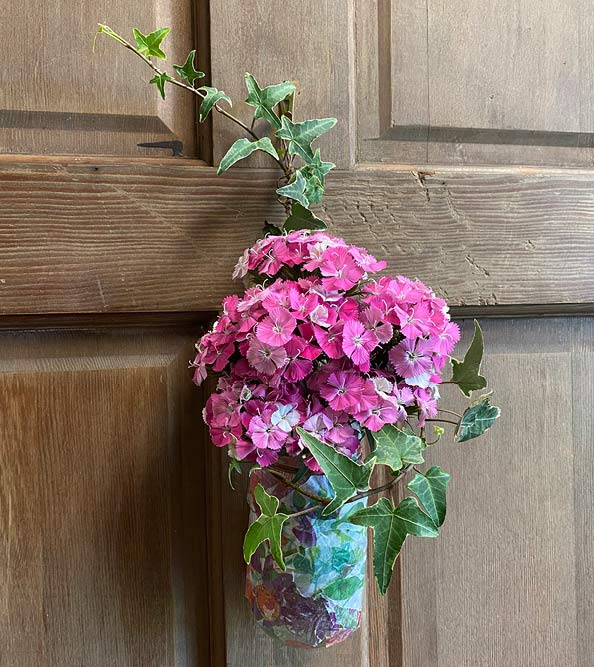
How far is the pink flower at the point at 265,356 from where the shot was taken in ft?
1.47

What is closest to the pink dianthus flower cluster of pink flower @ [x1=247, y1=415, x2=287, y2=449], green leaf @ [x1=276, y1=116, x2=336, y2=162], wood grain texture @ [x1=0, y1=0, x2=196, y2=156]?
pink flower @ [x1=247, y1=415, x2=287, y2=449]

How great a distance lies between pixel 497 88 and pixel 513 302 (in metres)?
0.22

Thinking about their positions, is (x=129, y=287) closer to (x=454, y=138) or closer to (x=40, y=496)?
(x=40, y=496)

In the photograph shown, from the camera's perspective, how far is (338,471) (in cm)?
44

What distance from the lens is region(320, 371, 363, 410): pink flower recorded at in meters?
0.45

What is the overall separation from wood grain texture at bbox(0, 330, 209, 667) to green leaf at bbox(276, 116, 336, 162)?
0.66ft

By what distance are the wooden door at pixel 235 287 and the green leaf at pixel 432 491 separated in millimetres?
196

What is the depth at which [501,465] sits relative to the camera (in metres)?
0.68

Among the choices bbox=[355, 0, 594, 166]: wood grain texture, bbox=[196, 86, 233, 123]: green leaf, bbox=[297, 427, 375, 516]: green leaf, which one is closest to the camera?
bbox=[297, 427, 375, 516]: green leaf

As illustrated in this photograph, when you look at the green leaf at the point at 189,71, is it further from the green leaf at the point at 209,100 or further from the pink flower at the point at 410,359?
the pink flower at the point at 410,359

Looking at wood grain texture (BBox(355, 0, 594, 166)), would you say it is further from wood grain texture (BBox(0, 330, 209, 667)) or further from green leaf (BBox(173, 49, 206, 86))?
wood grain texture (BBox(0, 330, 209, 667))

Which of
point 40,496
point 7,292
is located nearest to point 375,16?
point 7,292

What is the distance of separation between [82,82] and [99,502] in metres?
0.38

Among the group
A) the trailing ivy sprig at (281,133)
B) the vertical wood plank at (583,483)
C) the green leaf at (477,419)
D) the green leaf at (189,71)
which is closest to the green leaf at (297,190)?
the trailing ivy sprig at (281,133)
